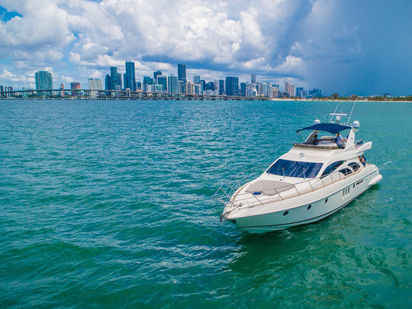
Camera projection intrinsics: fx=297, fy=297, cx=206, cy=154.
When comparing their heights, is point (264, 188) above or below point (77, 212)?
above

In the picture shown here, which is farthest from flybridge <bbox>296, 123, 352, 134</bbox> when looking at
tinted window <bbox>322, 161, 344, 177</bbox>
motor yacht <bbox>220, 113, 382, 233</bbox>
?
tinted window <bbox>322, 161, 344, 177</bbox>

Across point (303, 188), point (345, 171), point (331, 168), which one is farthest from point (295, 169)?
point (345, 171)

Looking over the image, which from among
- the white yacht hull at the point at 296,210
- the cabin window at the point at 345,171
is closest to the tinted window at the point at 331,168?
the cabin window at the point at 345,171

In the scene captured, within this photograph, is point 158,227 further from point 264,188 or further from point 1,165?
point 1,165

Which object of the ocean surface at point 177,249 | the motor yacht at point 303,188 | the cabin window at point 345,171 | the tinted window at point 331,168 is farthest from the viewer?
the cabin window at point 345,171

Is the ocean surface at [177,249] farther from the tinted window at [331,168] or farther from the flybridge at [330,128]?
the flybridge at [330,128]

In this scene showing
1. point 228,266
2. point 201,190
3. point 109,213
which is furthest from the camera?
point 201,190

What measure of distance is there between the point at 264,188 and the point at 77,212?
1075cm

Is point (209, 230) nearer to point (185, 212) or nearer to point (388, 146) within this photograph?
point (185, 212)

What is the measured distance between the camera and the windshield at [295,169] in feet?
53.0

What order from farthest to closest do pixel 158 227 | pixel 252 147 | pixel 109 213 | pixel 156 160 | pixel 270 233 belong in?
1. pixel 252 147
2. pixel 156 160
3. pixel 109 213
4. pixel 158 227
5. pixel 270 233

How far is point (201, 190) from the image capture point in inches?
820

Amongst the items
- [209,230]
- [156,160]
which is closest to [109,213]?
[209,230]

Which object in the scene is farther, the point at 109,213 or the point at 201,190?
the point at 201,190
